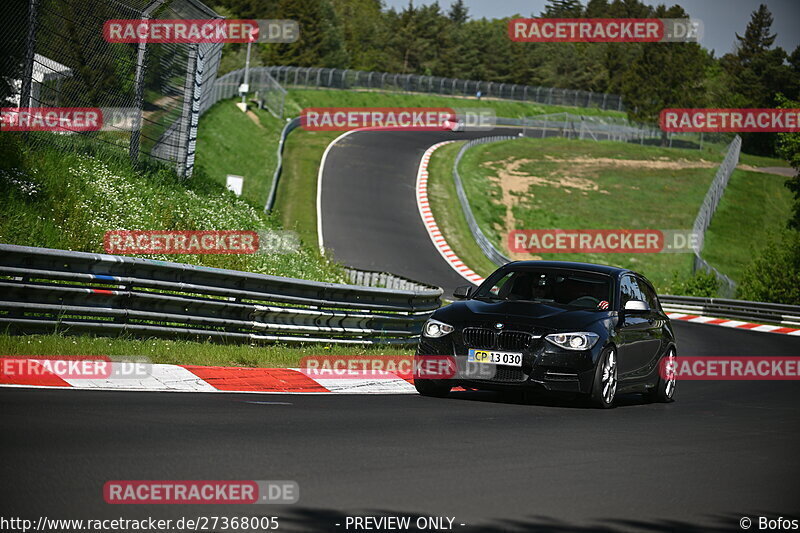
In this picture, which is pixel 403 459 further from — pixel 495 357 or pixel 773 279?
pixel 773 279

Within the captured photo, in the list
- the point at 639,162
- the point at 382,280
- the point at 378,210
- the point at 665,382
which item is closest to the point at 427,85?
the point at 639,162

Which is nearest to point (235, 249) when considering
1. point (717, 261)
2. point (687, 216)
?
point (717, 261)

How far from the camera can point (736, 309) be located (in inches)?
1436

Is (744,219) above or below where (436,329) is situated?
above

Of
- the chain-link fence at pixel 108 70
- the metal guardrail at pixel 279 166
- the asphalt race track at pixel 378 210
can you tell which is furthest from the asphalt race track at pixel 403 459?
the metal guardrail at pixel 279 166

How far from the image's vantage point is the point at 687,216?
60.0 metres

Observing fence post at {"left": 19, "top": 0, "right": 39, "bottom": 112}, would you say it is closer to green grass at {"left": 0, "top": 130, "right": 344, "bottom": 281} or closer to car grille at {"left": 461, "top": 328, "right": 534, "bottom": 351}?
green grass at {"left": 0, "top": 130, "right": 344, "bottom": 281}

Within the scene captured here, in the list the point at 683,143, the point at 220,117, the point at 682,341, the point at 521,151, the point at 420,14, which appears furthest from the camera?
the point at 420,14

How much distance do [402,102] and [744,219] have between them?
3940 centimetres

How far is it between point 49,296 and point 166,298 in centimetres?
148

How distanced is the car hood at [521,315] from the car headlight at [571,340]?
0.30 ft

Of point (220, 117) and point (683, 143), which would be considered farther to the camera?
point (683, 143)

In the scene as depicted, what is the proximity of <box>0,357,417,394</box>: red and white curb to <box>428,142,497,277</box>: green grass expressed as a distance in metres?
27.6

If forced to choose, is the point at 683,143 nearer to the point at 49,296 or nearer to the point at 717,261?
the point at 717,261
